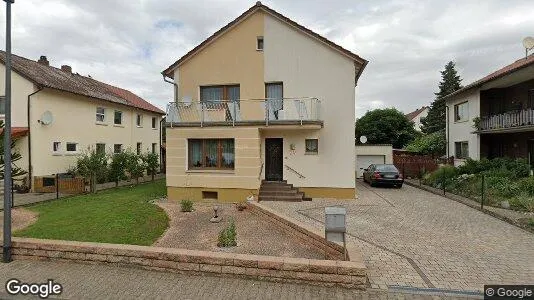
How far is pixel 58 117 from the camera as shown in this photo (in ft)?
62.3

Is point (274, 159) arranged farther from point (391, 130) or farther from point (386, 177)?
point (391, 130)

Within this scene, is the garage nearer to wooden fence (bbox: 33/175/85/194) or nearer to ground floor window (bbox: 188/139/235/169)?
ground floor window (bbox: 188/139/235/169)

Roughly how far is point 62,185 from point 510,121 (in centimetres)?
2599

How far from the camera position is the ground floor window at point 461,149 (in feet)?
74.9

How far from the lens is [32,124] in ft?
56.6

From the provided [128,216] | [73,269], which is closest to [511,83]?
[128,216]

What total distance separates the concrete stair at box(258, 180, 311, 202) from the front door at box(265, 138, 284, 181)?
1.45 feet

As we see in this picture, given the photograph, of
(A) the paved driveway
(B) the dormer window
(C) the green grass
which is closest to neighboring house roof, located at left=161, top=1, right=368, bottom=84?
(B) the dormer window

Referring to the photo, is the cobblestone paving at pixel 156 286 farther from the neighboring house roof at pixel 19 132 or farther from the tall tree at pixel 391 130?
the tall tree at pixel 391 130

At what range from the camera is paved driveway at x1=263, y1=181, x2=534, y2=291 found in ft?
18.8

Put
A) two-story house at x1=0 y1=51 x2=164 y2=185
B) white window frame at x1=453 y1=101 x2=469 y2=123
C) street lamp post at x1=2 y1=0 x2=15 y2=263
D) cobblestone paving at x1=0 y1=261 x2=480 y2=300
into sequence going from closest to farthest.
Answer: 1. cobblestone paving at x1=0 y1=261 x2=480 y2=300
2. street lamp post at x1=2 y1=0 x2=15 y2=263
3. two-story house at x1=0 y1=51 x2=164 y2=185
4. white window frame at x1=453 y1=101 x2=469 y2=123

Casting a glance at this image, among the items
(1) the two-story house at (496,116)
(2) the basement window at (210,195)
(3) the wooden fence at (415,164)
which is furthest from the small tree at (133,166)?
(1) the two-story house at (496,116)

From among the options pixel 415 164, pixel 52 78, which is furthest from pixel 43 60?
→ pixel 415 164

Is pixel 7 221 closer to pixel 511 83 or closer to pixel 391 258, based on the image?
pixel 391 258
